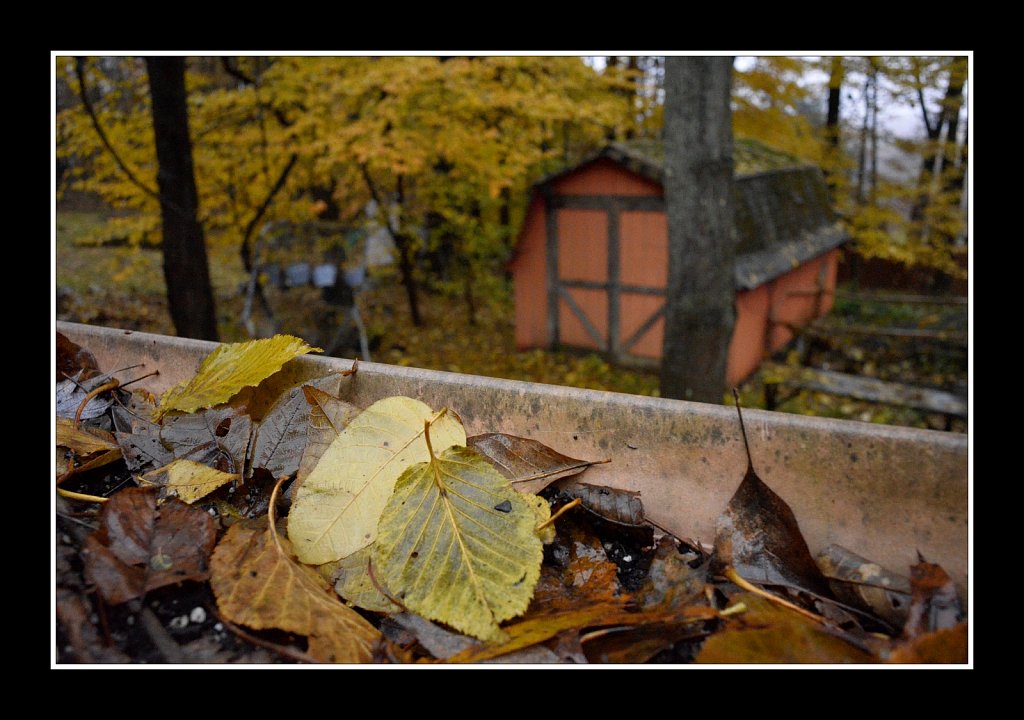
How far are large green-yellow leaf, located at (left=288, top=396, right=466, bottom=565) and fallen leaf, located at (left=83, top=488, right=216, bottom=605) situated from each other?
0.15 metres

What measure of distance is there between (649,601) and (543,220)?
8.67 meters

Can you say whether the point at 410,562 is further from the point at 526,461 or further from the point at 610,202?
the point at 610,202

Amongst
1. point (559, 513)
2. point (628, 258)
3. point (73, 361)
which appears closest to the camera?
point (559, 513)

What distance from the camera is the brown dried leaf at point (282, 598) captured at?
1003mm

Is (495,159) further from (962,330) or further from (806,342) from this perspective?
(962,330)

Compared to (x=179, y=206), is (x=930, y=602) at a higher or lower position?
lower

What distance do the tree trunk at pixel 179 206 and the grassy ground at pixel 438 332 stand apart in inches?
79.7

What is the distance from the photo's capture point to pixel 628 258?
29.6 feet

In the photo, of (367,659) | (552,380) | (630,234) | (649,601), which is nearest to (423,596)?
(367,659)

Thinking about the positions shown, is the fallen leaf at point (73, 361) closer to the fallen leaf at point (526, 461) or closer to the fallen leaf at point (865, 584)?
the fallen leaf at point (526, 461)

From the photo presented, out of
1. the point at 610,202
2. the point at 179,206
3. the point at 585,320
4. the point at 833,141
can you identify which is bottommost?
the point at 585,320

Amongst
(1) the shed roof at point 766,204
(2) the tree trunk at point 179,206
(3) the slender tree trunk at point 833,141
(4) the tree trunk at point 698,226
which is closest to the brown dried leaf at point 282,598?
(4) the tree trunk at point 698,226

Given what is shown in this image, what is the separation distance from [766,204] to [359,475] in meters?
8.78

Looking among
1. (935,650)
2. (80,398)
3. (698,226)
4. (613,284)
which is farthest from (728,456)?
(613,284)
